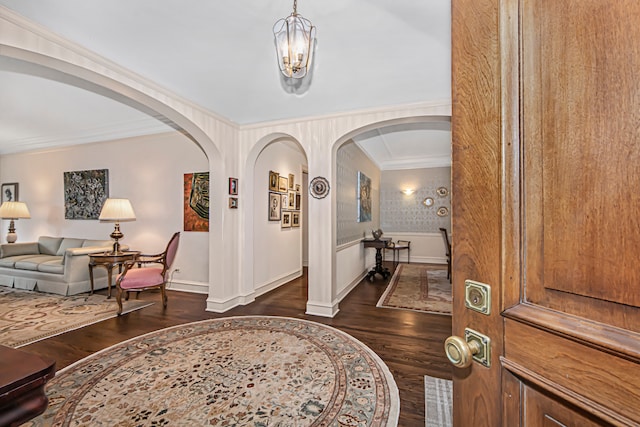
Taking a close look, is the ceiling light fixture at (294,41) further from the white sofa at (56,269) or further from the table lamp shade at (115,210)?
the white sofa at (56,269)

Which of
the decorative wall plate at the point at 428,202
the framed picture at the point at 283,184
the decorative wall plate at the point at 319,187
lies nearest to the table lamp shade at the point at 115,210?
the framed picture at the point at 283,184

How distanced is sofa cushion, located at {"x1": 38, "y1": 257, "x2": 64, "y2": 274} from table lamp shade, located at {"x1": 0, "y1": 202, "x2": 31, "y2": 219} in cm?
186

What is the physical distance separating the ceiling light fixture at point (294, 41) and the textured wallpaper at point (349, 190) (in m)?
2.27

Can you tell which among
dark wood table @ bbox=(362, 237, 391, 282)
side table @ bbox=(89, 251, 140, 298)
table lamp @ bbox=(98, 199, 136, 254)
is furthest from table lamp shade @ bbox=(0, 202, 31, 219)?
dark wood table @ bbox=(362, 237, 391, 282)

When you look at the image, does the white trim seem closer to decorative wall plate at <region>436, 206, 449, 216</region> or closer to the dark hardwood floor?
the dark hardwood floor

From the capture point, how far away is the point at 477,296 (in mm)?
653

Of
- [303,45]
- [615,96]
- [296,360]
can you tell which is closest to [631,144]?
[615,96]

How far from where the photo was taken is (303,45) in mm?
1627

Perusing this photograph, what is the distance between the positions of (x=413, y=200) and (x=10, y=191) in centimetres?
936

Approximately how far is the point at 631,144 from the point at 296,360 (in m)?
2.45

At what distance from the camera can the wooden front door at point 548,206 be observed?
444 mm

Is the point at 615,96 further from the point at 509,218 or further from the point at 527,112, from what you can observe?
the point at 509,218

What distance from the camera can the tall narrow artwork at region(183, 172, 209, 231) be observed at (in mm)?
4469

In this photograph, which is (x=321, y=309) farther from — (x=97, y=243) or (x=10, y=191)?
(x=10, y=191)
